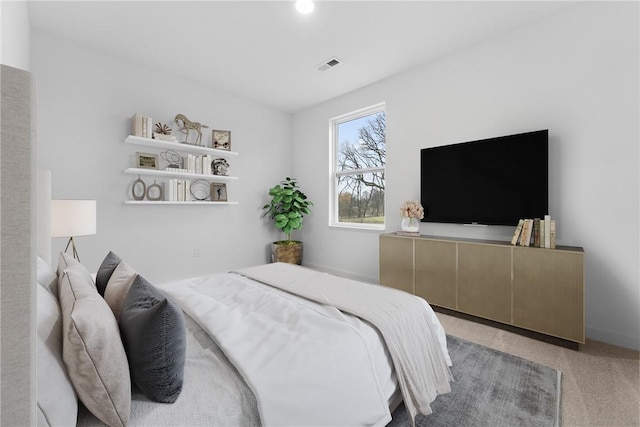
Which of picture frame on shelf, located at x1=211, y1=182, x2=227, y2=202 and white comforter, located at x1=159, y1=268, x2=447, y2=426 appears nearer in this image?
white comforter, located at x1=159, y1=268, x2=447, y2=426

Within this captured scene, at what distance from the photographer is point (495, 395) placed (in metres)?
1.66

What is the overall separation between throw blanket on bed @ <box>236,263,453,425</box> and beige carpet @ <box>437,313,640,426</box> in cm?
74

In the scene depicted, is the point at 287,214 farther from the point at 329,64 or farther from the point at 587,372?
the point at 587,372

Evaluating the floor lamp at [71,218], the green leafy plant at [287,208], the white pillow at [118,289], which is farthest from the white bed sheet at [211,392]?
the green leafy plant at [287,208]

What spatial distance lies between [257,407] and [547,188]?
2819mm

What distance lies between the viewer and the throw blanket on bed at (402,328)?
131 centimetres

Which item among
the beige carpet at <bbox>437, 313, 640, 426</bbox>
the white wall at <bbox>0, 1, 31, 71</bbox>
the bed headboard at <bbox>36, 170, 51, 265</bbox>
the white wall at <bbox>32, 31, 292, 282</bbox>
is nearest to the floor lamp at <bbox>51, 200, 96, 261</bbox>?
the bed headboard at <bbox>36, 170, 51, 265</bbox>

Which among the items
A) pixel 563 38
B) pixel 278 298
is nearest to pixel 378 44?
pixel 563 38

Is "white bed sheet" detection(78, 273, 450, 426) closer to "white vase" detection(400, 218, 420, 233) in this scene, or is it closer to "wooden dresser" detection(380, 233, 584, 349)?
"wooden dresser" detection(380, 233, 584, 349)

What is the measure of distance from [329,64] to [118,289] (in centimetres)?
322

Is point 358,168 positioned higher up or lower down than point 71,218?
higher up

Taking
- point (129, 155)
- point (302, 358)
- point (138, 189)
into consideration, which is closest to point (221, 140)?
point (129, 155)

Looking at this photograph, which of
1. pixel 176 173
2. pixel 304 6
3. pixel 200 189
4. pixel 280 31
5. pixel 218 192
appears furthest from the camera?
pixel 218 192

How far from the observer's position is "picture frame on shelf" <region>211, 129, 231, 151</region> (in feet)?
13.4
